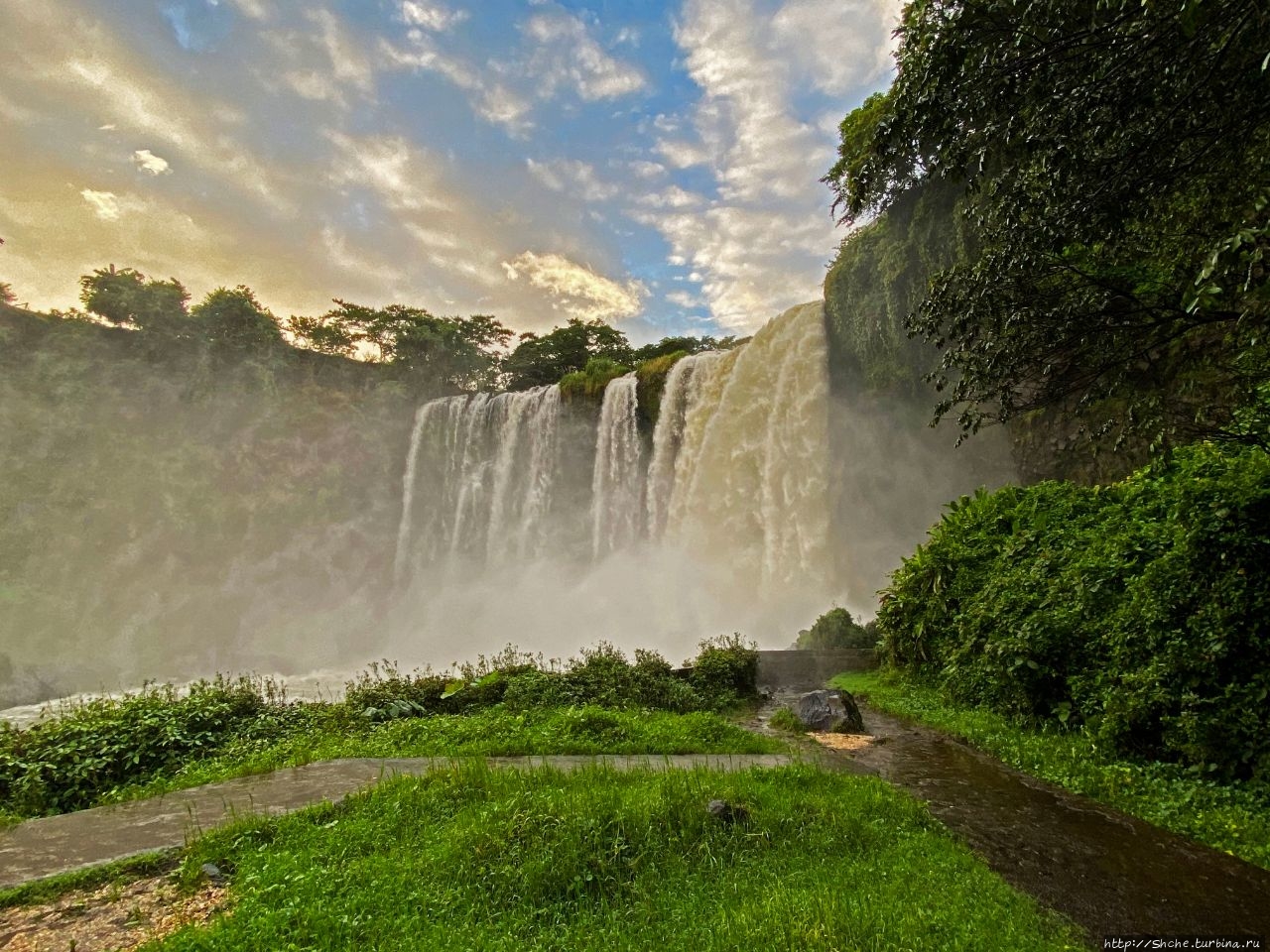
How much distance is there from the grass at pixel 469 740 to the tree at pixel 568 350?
110 feet

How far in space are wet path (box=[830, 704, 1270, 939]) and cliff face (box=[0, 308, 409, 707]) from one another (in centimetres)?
3289

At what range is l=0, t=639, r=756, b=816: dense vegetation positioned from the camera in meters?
5.97

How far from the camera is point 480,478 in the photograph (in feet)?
101

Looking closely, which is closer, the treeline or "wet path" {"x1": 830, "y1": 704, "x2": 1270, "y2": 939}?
"wet path" {"x1": 830, "y1": 704, "x2": 1270, "y2": 939}

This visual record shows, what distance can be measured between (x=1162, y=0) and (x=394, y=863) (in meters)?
6.85

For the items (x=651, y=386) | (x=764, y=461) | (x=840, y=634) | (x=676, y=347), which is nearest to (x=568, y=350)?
(x=676, y=347)

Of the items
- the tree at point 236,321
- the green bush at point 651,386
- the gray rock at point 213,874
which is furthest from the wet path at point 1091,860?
the tree at point 236,321

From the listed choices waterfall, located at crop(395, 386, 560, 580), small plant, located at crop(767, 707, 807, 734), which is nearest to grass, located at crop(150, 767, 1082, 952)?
small plant, located at crop(767, 707, 807, 734)

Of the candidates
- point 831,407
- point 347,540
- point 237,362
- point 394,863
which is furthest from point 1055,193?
point 237,362

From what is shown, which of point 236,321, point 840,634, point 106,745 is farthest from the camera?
point 236,321

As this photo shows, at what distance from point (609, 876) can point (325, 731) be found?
571cm

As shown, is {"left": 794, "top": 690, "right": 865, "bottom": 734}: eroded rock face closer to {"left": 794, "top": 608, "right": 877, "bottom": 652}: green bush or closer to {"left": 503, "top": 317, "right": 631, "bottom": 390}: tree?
{"left": 794, "top": 608, "right": 877, "bottom": 652}: green bush

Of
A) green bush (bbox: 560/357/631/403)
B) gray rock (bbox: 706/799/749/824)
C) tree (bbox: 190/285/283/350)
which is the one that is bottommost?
gray rock (bbox: 706/799/749/824)

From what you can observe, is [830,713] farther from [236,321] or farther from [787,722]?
[236,321]
